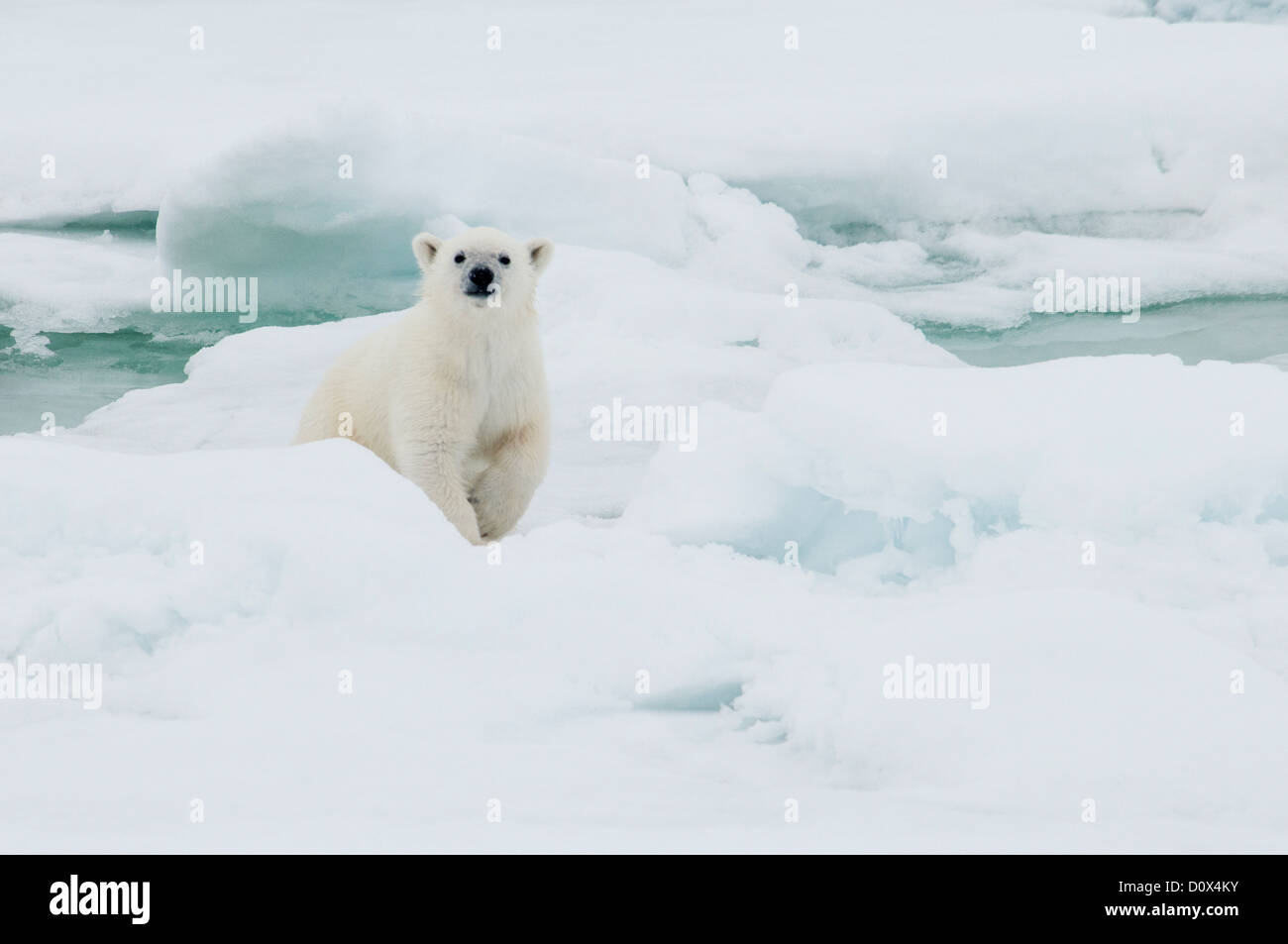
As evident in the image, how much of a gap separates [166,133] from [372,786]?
32.2 feet

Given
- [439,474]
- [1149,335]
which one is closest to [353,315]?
[439,474]

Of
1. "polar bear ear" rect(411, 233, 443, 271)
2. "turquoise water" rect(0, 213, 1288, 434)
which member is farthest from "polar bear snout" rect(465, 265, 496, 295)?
"turquoise water" rect(0, 213, 1288, 434)

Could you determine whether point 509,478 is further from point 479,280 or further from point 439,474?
point 479,280

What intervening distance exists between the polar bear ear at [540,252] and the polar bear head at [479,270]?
68mm

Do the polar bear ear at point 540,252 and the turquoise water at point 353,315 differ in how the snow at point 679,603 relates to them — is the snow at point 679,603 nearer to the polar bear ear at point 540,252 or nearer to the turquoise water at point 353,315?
the turquoise water at point 353,315

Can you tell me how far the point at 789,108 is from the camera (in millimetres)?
10828

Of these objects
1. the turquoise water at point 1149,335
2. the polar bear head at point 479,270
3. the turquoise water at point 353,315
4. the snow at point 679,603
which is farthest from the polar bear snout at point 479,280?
the turquoise water at point 1149,335

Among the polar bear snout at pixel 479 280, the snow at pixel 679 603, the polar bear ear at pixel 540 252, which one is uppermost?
the polar bear ear at pixel 540 252

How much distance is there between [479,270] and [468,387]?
1.26ft

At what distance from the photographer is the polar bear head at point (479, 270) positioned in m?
4.02

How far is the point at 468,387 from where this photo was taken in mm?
4133

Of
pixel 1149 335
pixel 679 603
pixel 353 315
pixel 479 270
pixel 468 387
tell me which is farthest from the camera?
pixel 353 315

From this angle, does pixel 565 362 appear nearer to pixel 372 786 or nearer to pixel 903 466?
pixel 903 466

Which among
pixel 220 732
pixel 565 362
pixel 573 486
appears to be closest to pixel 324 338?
pixel 565 362
